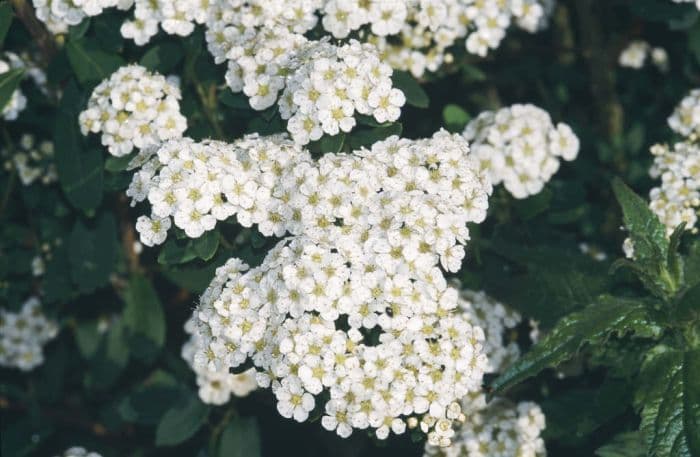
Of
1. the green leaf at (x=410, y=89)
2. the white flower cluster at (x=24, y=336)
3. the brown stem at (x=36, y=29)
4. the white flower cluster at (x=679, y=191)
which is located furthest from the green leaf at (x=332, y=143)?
the white flower cluster at (x=24, y=336)

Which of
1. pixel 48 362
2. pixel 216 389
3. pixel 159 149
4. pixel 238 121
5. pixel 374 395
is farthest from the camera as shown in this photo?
pixel 48 362

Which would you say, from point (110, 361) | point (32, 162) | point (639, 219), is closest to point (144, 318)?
point (110, 361)

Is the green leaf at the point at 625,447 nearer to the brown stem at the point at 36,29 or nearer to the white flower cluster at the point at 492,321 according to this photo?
the white flower cluster at the point at 492,321

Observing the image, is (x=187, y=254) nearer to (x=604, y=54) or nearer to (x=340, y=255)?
(x=340, y=255)

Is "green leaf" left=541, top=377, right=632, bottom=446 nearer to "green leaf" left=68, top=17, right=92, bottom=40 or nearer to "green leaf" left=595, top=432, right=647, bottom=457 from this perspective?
"green leaf" left=595, top=432, right=647, bottom=457

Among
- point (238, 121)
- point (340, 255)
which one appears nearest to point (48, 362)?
point (238, 121)

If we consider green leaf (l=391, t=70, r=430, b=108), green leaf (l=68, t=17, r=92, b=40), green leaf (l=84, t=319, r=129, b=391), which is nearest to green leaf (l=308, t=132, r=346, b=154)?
green leaf (l=391, t=70, r=430, b=108)
